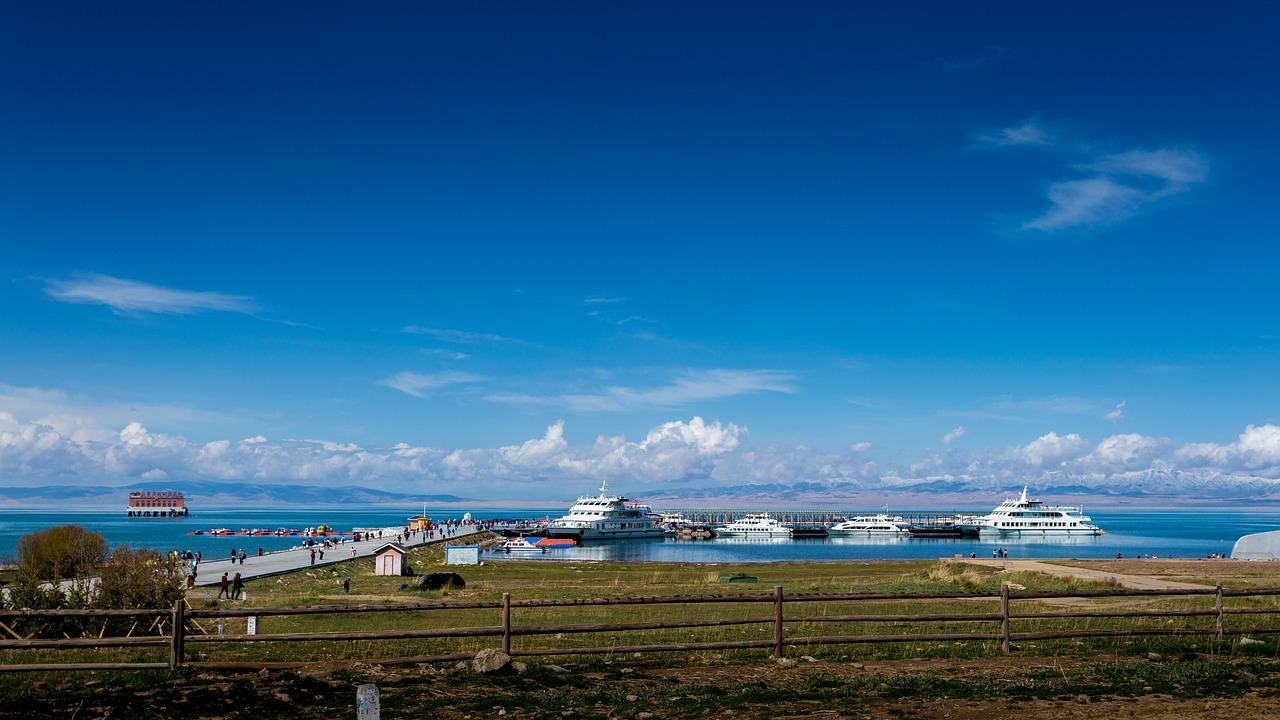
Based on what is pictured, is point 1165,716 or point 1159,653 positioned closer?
point 1165,716

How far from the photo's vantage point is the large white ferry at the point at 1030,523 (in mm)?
164000

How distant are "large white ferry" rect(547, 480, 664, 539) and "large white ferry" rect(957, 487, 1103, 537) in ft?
190

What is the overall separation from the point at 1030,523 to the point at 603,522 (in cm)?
7644

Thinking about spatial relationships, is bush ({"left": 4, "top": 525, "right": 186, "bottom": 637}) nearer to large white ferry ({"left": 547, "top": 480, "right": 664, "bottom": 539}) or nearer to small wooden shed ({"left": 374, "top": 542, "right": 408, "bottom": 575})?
small wooden shed ({"left": 374, "top": 542, "right": 408, "bottom": 575})

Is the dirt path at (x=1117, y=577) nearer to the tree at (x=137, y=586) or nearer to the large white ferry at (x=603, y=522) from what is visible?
the tree at (x=137, y=586)

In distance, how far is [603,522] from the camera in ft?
464

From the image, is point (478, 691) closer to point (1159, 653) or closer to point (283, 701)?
point (283, 701)

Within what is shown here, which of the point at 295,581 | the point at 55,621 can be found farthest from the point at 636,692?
the point at 295,581

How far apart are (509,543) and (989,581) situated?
272 ft

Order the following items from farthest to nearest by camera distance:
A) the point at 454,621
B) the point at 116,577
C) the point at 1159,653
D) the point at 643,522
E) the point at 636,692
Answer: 1. the point at 643,522
2. the point at 454,621
3. the point at 116,577
4. the point at 1159,653
5. the point at 636,692

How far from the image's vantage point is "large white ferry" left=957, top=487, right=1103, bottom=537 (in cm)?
16400

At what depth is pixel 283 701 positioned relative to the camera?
12453mm

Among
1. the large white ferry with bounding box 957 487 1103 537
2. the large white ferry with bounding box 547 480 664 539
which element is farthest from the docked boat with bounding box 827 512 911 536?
the large white ferry with bounding box 547 480 664 539

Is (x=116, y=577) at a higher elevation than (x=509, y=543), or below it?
higher
